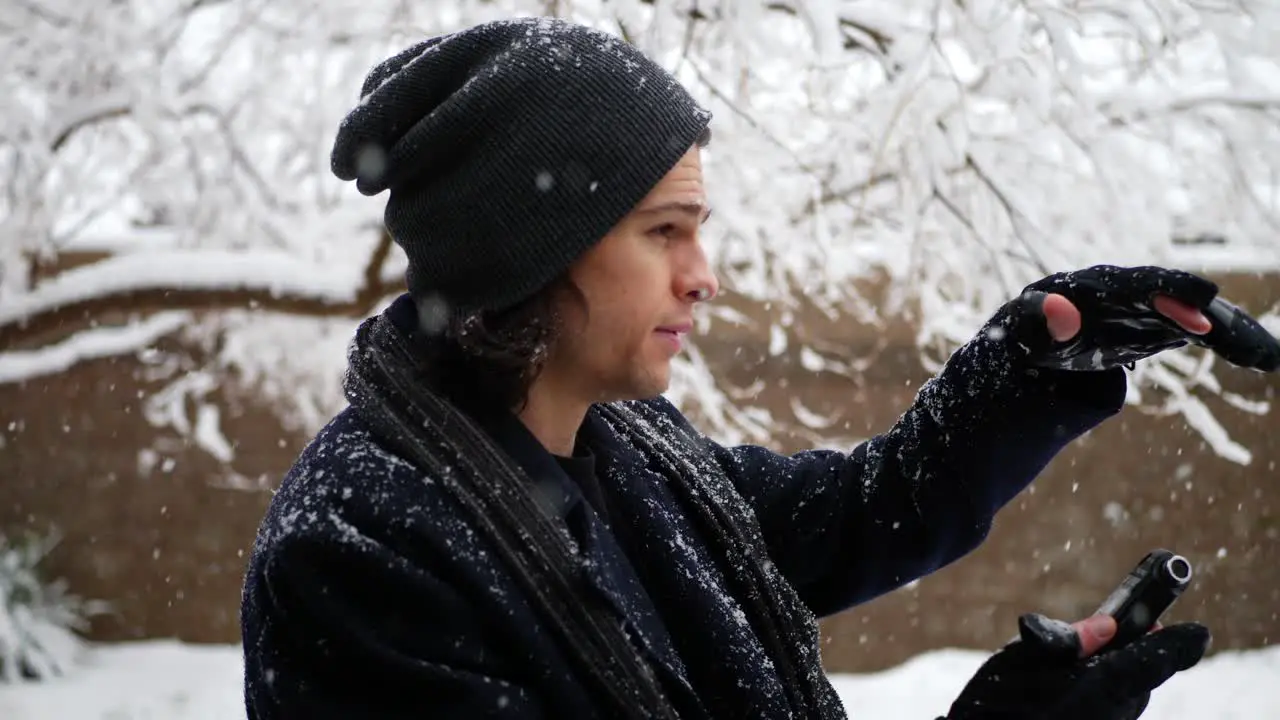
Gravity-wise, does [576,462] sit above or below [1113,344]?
below

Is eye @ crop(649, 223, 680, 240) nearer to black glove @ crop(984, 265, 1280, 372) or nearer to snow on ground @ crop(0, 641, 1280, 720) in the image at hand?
black glove @ crop(984, 265, 1280, 372)

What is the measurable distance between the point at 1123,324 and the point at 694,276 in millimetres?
530

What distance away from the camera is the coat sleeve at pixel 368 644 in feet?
3.61

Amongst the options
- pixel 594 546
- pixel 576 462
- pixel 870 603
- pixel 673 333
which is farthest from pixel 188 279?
pixel 870 603

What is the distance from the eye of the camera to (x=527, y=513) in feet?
4.09

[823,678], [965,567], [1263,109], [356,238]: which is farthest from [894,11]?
[965,567]

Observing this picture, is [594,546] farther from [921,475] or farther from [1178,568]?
[1178,568]

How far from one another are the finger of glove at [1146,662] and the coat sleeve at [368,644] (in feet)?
2.06

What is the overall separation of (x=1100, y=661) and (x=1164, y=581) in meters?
0.15

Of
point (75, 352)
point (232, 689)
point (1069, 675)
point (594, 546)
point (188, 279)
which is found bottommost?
point (232, 689)

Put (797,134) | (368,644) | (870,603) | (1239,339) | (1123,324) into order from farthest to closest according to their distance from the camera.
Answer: (870,603), (797,134), (1123,324), (1239,339), (368,644)

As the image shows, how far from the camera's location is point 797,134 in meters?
4.95

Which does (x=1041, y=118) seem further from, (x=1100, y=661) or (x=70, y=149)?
(x=70, y=149)

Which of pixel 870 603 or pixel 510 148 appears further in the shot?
pixel 870 603
